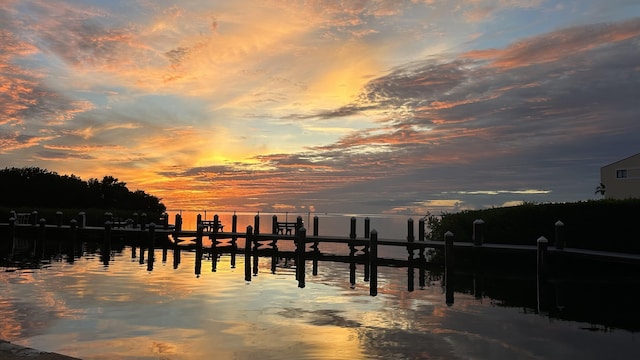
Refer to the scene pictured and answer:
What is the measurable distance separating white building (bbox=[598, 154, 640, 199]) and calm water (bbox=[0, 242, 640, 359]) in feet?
129

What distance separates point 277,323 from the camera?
13.9m

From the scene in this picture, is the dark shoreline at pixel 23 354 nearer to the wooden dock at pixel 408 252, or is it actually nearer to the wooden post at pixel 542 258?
the wooden dock at pixel 408 252

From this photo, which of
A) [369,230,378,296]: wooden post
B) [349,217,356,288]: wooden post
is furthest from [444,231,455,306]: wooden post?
[349,217,356,288]: wooden post

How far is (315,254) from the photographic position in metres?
33.7

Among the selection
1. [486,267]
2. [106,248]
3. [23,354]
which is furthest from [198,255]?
[23,354]

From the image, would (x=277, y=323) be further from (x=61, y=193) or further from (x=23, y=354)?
(x=61, y=193)

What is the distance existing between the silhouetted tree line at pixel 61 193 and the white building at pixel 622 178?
5461cm

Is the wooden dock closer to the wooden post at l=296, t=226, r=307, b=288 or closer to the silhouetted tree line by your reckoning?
the wooden post at l=296, t=226, r=307, b=288

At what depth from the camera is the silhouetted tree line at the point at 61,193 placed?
6625 cm

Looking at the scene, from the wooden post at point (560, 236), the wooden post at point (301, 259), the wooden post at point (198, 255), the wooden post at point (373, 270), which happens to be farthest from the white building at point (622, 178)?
the wooden post at point (198, 255)

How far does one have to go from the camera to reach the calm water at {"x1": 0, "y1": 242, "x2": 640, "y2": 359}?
11375 mm

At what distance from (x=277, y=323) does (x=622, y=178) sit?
174 feet

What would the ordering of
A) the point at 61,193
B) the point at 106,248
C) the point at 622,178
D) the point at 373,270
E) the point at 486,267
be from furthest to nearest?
the point at 61,193 → the point at 622,178 → the point at 106,248 → the point at 486,267 → the point at 373,270

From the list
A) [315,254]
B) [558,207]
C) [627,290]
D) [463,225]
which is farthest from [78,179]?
[627,290]
